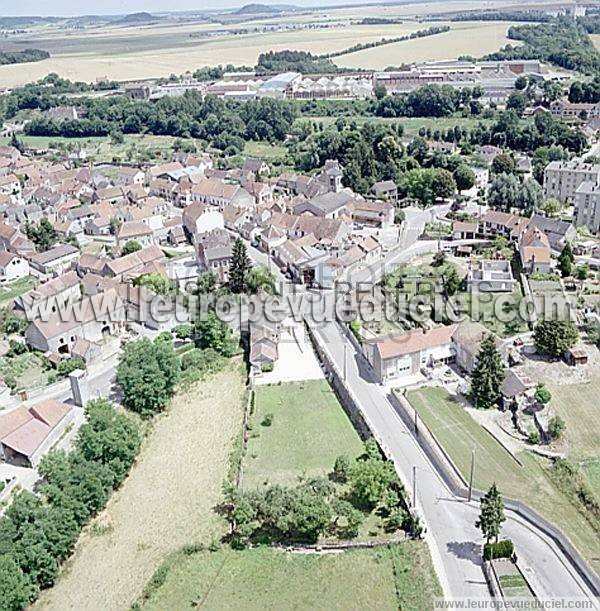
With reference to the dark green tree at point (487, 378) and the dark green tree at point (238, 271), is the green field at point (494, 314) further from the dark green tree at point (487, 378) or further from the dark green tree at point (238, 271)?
the dark green tree at point (238, 271)

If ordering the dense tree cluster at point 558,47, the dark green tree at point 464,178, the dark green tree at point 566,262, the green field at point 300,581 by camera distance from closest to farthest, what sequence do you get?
1. the green field at point 300,581
2. the dark green tree at point 566,262
3. the dark green tree at point 464,178
4. the dense tree cluster at point 558,47

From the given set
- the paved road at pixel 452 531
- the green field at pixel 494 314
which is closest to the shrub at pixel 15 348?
the paved road at pixel 452 531

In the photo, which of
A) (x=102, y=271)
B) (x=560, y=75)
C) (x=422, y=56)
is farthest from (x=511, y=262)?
(x=422, y=56)

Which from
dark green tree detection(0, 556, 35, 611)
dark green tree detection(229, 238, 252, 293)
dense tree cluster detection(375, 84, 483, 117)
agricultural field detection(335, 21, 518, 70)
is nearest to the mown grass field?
dark green tree detection(229, 238, 252, 293)

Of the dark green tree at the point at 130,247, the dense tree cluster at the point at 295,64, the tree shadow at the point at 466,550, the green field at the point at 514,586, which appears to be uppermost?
the dense tree cluster at the point at 295,64

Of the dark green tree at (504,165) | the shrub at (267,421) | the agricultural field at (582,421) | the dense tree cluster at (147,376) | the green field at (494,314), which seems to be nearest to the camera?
the agricultural field at (582,421)

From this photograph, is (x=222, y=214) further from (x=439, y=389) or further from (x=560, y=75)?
(x=560, y=75)

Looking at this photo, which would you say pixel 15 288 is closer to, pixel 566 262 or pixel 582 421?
pixel 566 262
